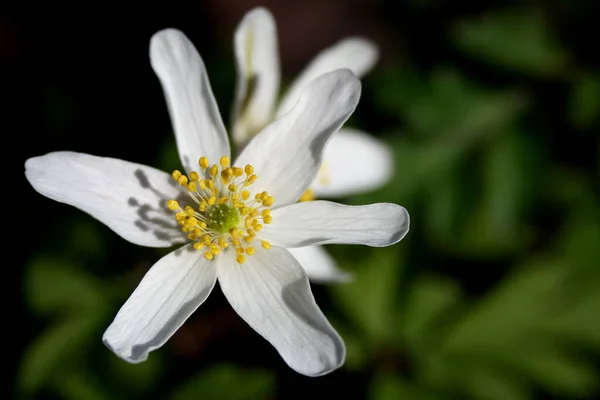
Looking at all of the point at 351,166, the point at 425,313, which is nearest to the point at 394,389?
the point at 425,313

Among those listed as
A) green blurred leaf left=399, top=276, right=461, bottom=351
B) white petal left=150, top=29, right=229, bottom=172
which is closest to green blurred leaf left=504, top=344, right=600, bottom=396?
green blurred leaf left=399, top=276, right=461, bottom=351

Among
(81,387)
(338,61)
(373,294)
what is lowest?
(81,387)

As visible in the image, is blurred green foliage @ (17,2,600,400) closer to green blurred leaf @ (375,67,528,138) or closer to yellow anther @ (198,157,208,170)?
green blurred leaf @ (375,67,528,138)

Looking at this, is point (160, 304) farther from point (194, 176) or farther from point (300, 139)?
point (300, 139)

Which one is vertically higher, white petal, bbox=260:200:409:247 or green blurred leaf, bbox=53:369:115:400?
white petal, bbox=260:200:409:247

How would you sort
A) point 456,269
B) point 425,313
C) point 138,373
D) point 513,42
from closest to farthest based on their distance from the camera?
point 138,373 → point 425,313 → point 513,42 → point 456,269

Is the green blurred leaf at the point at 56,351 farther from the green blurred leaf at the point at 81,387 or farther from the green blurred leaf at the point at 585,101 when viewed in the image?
the green blurred leaf at the point at 585,101
